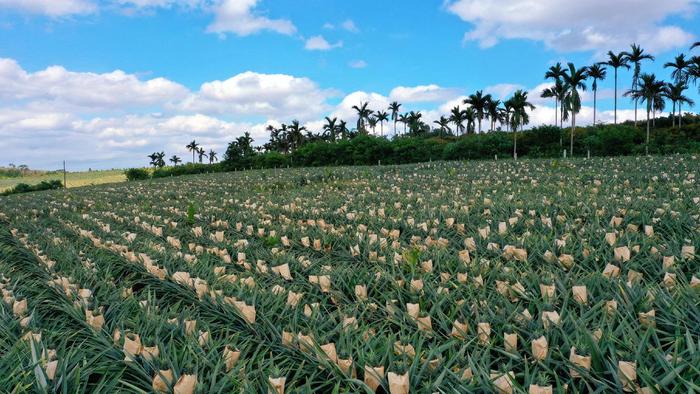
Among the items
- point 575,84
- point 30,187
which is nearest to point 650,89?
point 575,84

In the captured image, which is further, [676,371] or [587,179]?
[587,179]

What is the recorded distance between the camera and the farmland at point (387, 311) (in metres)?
1.82

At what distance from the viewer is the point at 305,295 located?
3.16 meters

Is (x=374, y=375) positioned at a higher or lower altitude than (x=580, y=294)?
lower

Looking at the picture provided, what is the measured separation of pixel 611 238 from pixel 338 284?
6.71 feet

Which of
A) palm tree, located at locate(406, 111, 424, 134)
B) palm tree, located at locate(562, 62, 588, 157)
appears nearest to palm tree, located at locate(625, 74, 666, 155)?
palm tree, located at locate(562, 62, 588, 157)

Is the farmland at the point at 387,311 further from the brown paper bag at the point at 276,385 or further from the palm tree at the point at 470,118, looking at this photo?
the palm tree at the point at 470,118

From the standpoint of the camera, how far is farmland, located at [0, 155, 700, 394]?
5.97ft

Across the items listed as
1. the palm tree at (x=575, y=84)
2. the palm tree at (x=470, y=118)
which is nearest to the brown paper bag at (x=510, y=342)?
the palm tree at (x=575, y=84)

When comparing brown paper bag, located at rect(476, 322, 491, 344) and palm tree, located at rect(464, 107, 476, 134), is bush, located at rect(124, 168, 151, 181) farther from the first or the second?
brown paper bag, located at rect(476, 322, 491, 344)

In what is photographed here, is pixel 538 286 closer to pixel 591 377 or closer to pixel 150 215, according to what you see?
pixel 591 377

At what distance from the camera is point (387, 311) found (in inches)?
103

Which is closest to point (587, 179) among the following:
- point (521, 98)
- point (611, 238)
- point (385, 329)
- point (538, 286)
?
point (611, 238)

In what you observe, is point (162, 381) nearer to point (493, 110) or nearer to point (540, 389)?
point (540, 389)
